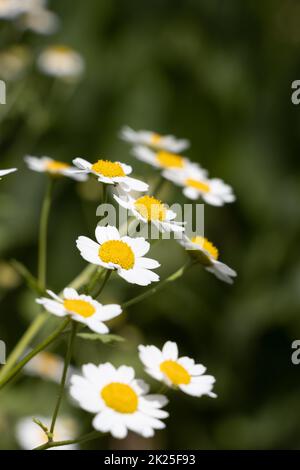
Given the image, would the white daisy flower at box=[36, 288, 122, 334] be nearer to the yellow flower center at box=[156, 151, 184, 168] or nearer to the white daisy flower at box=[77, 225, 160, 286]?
the white daisy flower at box=[77, 225, 160, 286]

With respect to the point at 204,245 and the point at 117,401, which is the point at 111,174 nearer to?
the point at 204,245

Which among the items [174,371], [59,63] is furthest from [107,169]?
[59,63]

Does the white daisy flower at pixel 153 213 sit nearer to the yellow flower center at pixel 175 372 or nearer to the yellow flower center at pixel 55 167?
the yellow flower center at pixel 175 372

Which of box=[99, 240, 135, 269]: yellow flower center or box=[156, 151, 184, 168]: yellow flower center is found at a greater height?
box=[156, 151, 184, 168]: yellow flower center

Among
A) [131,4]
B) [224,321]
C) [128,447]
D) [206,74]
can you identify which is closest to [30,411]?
[128,447]

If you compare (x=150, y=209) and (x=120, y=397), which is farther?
(x=150, y=209)

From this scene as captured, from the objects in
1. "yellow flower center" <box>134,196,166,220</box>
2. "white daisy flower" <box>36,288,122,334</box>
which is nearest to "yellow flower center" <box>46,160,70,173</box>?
"yellow flower center" <box>134,196,166,220</box>
